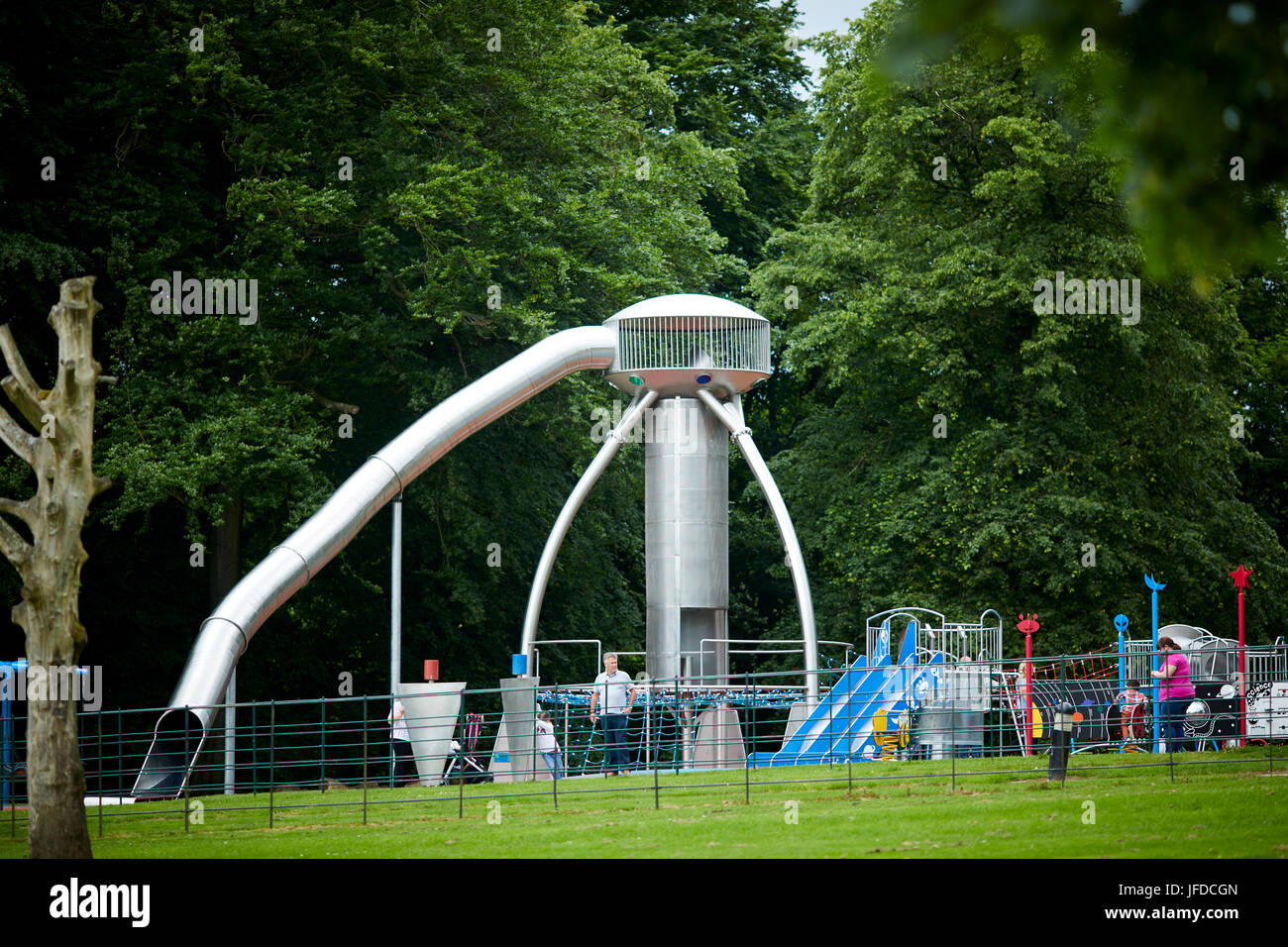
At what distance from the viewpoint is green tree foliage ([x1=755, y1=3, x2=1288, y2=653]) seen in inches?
1147

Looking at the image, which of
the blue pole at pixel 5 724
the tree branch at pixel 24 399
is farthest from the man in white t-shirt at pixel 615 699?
the tree branch at pixel 24 399

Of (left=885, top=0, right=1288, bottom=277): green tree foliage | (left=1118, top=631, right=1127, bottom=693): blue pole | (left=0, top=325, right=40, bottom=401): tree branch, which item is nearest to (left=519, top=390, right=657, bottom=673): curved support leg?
(left=1118, top=631, right=1127, bottom=693): blue pole

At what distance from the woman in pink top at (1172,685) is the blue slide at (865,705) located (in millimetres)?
3747

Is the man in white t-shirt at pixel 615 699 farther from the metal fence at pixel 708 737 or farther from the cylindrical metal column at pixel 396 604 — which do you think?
the cylindrical metal column at pixel 396 604

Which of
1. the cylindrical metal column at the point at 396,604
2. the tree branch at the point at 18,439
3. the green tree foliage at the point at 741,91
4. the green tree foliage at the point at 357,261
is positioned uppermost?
the green tree foliage at the point at 741,91

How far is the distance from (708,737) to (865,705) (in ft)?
8.07

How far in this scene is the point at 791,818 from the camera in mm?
13266

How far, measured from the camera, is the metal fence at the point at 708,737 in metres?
16.6

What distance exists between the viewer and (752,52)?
130ft

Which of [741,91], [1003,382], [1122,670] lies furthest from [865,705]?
[741,91]

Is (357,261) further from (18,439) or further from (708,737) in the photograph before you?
(18,439)

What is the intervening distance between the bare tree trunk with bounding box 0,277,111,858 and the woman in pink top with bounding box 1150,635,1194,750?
11229mm
